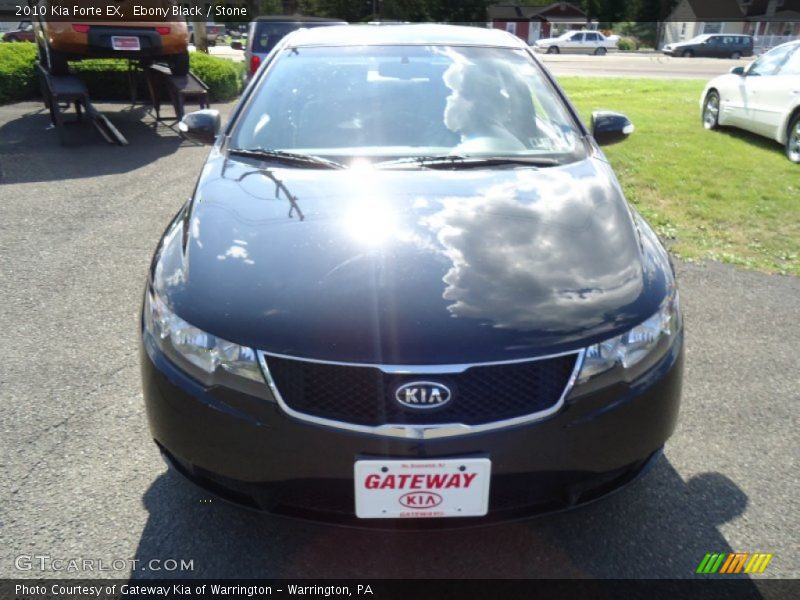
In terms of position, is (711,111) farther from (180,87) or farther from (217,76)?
(217,76)

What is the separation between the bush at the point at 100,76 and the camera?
490 inches

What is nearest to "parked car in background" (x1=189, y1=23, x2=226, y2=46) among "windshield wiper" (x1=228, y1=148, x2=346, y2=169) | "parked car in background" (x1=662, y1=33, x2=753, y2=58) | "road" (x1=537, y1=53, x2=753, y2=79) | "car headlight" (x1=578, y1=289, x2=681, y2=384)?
"road" (x1=537, y1=53, x2=753, y2=79)

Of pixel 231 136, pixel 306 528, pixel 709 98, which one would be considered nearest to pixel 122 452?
pixel 306 528

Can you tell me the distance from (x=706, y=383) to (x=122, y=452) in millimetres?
2734

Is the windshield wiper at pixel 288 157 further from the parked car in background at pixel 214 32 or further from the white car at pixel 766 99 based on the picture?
the parked car in background at pixel 214 32

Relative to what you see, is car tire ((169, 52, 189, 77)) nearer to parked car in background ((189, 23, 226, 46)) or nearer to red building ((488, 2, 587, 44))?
parked car in background ((189, 23, 226, 46))

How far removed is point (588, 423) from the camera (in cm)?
188

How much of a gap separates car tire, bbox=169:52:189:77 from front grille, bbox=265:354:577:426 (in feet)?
31.5

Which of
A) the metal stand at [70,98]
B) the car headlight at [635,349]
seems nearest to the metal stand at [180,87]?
the metal stand at [70,98]

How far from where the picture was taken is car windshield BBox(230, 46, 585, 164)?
9.75 feet

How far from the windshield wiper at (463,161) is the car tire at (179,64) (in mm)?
8577

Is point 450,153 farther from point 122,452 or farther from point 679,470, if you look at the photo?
point 122,452

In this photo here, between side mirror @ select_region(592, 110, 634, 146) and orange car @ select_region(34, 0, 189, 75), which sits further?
orange car @ select_region(34, 0, 189, 75)

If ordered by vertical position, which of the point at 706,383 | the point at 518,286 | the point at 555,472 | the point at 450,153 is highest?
the point at 450,153
